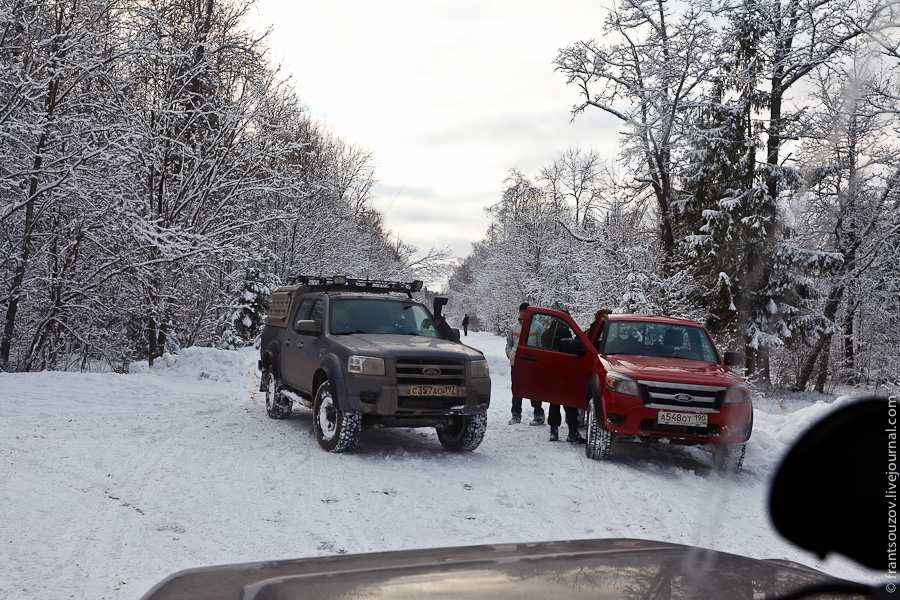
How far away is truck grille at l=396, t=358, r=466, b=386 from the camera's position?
7996mm

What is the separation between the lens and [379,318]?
31.7 ft

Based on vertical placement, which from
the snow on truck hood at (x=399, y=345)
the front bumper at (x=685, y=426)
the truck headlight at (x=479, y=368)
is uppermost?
the snow on truck hood at (x=399, y=345)

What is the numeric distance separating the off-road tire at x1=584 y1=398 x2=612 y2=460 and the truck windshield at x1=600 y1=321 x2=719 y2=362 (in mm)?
1286

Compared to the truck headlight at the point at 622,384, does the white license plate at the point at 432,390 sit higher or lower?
lower

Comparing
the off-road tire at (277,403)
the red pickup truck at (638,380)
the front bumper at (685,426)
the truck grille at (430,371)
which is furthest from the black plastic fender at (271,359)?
the front bumper at (685,426)

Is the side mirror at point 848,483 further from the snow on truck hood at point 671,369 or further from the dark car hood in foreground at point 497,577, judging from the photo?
the snow on truck hood at point 671,369

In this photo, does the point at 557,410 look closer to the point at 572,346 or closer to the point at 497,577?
the point at 572,346

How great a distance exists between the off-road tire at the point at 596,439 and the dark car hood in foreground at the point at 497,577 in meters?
6.63

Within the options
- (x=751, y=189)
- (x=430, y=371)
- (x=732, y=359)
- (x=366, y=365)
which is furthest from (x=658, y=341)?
(x=751, y=189)

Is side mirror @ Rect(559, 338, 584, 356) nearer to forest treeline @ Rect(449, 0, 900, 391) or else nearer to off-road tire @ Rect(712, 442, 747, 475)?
off-road tire @ Rect(712, 442, 747, 475)

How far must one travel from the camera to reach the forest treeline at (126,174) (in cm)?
1314

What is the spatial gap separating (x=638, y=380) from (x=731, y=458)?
59.3 inches

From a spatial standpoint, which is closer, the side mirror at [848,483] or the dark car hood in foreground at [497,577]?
the side mirror at [848,483]

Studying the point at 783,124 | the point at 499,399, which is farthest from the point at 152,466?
the point at 783,124
